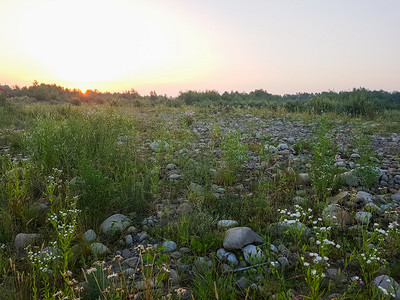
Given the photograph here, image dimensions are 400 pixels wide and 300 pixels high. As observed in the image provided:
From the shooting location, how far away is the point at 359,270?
254 cm

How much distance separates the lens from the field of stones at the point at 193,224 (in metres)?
2.29

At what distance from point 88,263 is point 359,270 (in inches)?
89.6

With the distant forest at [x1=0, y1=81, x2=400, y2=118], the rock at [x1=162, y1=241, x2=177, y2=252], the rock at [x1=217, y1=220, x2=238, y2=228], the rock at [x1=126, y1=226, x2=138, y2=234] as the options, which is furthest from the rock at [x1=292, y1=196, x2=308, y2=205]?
the distant forest at [x1=0, y1=81, x2=400, y2=118]

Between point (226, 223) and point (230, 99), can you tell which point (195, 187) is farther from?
point (230, 99)

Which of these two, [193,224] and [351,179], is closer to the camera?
[193,224]

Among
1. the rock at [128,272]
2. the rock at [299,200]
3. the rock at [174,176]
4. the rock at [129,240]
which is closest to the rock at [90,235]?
the rock at [129,240]

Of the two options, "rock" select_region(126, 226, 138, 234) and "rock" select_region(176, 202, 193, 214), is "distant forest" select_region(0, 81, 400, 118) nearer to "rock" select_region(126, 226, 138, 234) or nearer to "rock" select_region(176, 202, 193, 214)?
"rock" select_region(176, 202, 193, 214)

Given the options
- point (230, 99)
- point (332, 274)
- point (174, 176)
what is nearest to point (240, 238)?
point (332, 274)

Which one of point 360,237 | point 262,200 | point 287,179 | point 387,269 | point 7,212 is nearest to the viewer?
point 387,269

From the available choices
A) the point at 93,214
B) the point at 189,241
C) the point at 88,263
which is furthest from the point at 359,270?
the point at 93,214

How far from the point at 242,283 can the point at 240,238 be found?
0.49 metres

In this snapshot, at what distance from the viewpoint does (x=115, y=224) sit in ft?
10.8

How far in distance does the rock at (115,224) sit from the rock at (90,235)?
0.45 ft

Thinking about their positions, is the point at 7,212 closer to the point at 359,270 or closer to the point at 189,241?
the point at 189,241
